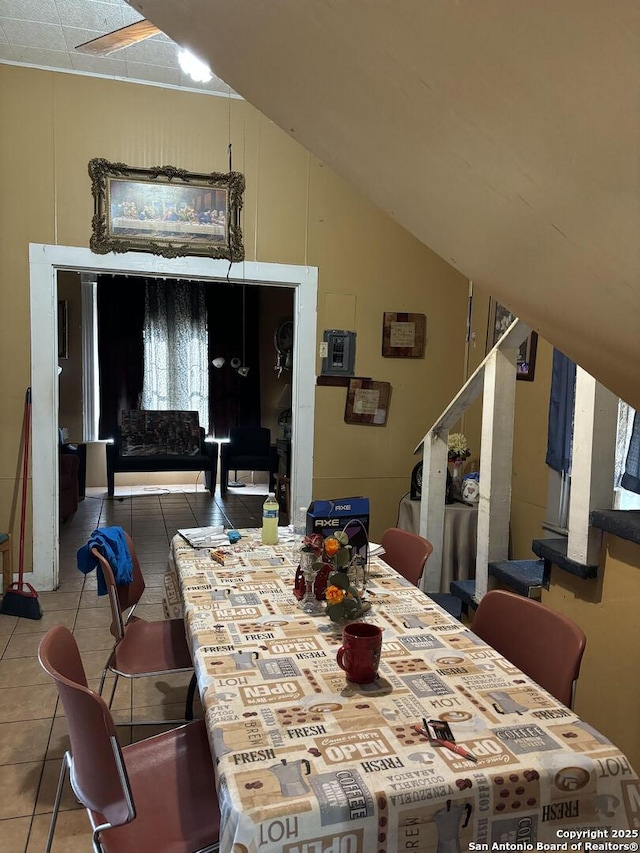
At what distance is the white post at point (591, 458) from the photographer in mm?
2277

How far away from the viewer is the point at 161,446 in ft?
27.1

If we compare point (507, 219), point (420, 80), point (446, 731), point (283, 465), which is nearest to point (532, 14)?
point (420, 80)

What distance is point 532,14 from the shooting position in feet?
2.07

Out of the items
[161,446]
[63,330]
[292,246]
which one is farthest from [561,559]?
[63,330]

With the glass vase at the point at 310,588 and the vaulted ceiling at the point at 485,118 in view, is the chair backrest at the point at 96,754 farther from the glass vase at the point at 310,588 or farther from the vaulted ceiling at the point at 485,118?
the vaulted ceiling at the point at 485,118

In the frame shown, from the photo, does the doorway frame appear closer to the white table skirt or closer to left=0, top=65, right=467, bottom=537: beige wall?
left=0, top=65, right=467, bottom=537: beige wall

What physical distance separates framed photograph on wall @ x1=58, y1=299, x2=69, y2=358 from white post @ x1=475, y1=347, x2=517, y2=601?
6525 millimetres

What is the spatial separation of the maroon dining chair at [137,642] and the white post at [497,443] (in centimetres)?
146

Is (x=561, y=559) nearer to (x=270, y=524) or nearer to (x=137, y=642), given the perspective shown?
(x=270, y=524)

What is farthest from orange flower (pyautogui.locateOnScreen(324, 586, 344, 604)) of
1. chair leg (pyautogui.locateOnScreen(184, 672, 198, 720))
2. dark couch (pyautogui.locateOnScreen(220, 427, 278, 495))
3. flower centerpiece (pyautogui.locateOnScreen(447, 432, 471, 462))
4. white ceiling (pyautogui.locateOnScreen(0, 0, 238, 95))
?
dark couch (pyautogui.locateOnScreen(220, 427, 278, 495))

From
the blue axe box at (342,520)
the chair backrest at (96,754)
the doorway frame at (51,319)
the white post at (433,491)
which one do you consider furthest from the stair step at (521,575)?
the doorway frame at (51,319)

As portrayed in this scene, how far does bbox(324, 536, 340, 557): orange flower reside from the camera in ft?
6.48

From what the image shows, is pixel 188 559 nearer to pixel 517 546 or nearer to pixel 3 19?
pixel 517 546

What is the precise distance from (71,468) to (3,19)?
410 centimetres
